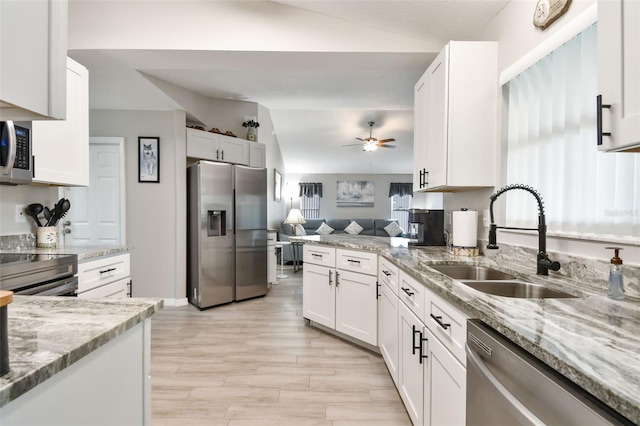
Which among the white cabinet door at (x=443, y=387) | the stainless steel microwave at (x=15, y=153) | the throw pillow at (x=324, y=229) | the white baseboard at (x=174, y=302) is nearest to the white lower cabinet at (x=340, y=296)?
the white cabinet door at (x=443, y=387)

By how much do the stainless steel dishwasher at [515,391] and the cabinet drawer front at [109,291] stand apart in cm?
222

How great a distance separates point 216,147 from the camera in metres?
4.49

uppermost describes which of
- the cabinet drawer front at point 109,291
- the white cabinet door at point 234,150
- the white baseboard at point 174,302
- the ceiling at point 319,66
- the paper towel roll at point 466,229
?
the ceiling at point 319,66

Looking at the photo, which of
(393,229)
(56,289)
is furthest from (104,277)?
(393,229)

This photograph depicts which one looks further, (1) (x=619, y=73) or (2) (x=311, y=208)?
(2) (x=311, y=208)

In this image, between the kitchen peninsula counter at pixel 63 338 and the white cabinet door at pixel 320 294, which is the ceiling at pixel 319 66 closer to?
the white cabinet door at pixel 320 294

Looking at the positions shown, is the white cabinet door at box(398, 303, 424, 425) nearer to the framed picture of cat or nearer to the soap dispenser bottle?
the soap dispenser bottle

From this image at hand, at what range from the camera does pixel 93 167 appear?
4.04 metres

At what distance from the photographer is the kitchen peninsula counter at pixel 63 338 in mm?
592

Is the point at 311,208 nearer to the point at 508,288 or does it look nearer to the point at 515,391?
the point at 508,288

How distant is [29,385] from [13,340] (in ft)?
0.68

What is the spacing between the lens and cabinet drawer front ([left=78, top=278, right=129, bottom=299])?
2217 mm

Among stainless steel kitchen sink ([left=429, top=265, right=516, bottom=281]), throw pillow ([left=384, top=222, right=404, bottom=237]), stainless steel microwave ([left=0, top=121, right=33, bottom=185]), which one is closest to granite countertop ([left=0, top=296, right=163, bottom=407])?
stainless steel microwave ([left=0, top=121, right=33, bottom=185])

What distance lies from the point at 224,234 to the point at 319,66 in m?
2.24
